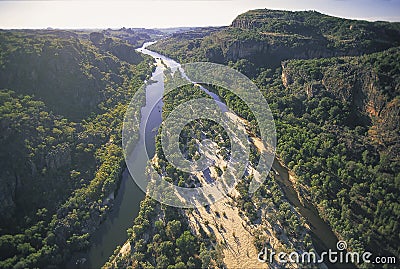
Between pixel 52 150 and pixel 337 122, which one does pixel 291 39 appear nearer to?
pixel 337 122

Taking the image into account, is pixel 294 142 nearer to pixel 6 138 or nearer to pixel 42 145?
pixel 42 145

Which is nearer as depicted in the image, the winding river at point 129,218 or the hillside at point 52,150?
the hillside at point 52,150

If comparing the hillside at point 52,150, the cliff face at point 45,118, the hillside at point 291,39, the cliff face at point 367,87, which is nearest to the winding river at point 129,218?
the hillside at point 52,150

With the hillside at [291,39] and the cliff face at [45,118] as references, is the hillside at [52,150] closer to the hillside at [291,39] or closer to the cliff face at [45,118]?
the cliff face at [45,118]

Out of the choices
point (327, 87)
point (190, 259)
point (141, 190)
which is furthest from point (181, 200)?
point (327, 87)

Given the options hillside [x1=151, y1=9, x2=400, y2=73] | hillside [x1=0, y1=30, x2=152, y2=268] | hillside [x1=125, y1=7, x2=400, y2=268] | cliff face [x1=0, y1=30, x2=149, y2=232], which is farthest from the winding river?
hillside [x1=151, y1=9, x2=400, y2=73]

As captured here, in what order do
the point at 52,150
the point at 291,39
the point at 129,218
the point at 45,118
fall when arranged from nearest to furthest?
the point at 129,218 → the point at 52,150 → the point at 45,118 → the point at 291,39

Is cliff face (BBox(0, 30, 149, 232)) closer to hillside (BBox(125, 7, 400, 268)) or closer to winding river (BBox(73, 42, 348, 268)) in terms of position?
winding river (BBox(73, 42, 348, 268))

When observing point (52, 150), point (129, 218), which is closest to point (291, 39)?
point (129, 218)
